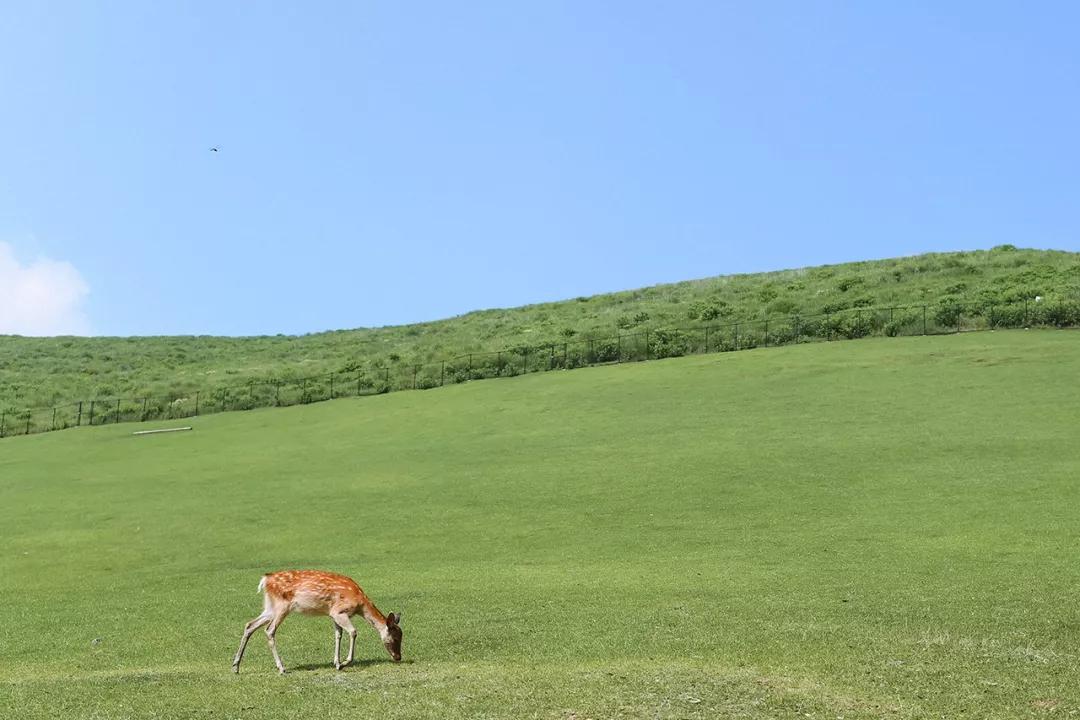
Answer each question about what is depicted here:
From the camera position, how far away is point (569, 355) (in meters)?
64.1

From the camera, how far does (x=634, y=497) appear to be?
35.5 m

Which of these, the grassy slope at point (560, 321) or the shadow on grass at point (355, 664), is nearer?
the shadow on grass at point (355, 664)

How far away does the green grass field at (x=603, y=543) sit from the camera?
15.3m

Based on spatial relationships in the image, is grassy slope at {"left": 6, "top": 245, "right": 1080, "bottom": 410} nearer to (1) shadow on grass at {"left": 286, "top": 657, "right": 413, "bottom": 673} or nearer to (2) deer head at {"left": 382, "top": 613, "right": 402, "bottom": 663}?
(1) shadow on grass at {"left": 286, "top": 657, "right": 413, "bottom": 673}

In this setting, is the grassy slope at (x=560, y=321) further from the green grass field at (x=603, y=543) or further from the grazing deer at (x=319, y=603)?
the grazing deer at (x=319, y=603)

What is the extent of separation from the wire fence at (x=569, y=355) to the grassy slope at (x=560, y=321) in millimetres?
2048

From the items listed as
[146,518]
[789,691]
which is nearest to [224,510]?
[146,518]

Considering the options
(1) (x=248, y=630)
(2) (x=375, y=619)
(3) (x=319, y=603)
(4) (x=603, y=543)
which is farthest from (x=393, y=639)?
(4) (x=603, y=543)

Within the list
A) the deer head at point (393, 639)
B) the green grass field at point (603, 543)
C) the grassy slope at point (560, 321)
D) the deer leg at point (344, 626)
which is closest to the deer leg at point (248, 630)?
the green grass field at point (603, 543)

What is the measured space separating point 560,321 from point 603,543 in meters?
51.7

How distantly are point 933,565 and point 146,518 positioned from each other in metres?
25.0

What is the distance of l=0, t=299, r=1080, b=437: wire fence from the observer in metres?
59.9

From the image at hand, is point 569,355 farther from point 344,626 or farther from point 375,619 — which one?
point 344,626

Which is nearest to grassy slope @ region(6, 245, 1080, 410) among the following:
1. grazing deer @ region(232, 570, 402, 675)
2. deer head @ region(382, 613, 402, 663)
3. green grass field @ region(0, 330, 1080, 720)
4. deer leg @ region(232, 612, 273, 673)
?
green grass field @ region(0, 330, 1080, 720)
